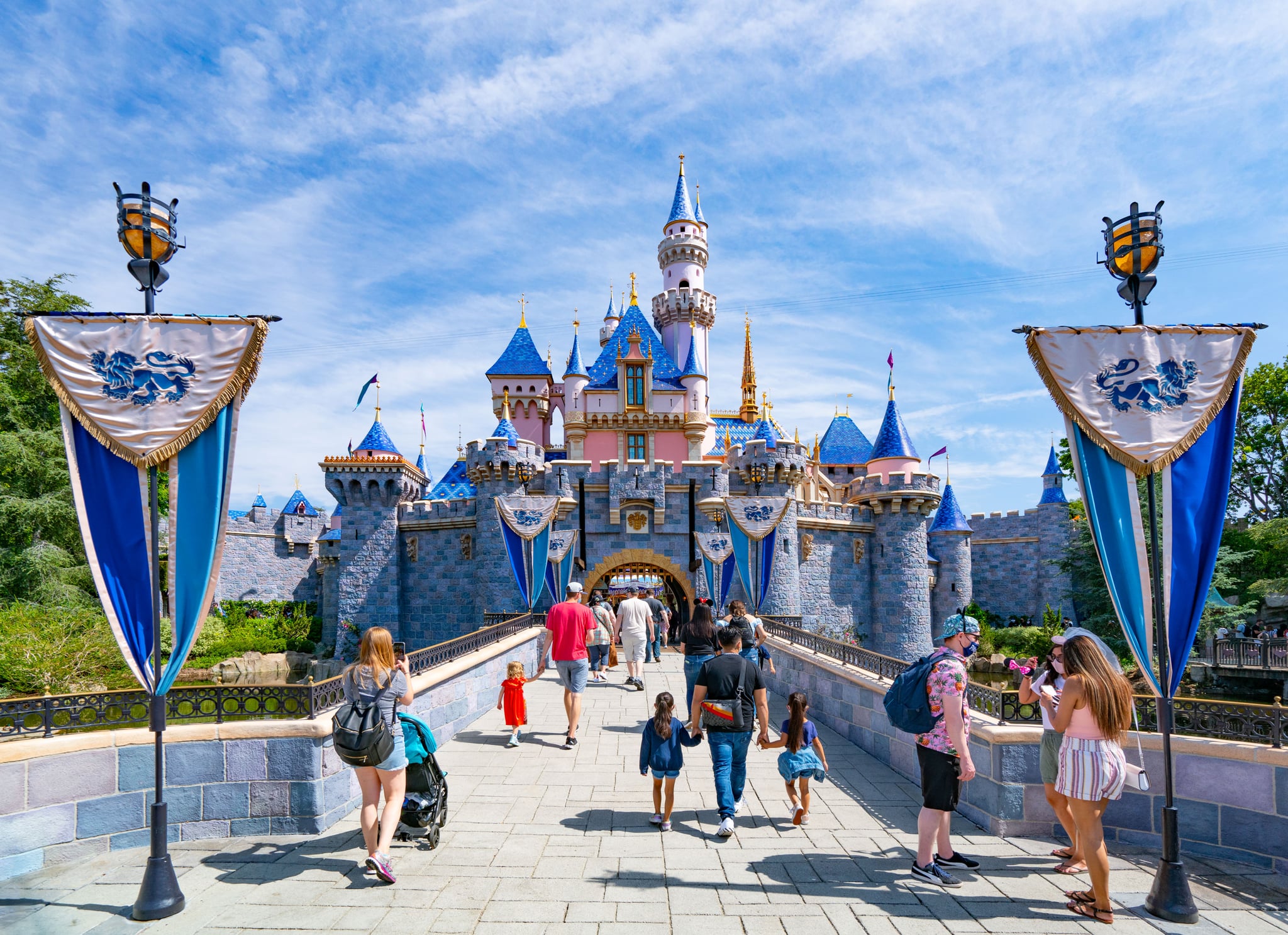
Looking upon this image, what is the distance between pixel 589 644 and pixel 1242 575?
80.1 feet

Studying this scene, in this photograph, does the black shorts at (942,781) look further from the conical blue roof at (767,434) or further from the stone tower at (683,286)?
the stone tower at (683,286)

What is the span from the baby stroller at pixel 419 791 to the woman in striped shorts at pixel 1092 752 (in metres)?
3.99

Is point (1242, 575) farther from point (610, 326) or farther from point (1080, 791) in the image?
point (610, 326)

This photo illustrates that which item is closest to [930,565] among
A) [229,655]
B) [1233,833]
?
[1233,833]

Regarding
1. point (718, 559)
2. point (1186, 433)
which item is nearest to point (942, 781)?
point (1186, 433)

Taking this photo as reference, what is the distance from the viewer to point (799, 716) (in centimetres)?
558

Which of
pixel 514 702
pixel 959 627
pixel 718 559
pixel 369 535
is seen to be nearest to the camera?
pixel 959 627

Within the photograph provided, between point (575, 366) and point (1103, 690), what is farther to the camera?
point (575, 366)

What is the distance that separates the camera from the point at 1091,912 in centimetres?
399

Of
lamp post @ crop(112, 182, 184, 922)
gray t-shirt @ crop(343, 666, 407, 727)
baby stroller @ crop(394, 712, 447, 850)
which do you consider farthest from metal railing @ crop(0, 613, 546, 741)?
gray t-shirt @ crop(343, 666, 407, 727)

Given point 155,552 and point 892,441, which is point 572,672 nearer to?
point 155,552

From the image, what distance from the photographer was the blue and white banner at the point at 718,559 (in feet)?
57.4

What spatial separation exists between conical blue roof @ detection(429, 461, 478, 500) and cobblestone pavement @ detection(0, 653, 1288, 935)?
24.1 metres

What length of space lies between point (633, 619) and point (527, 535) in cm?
514
